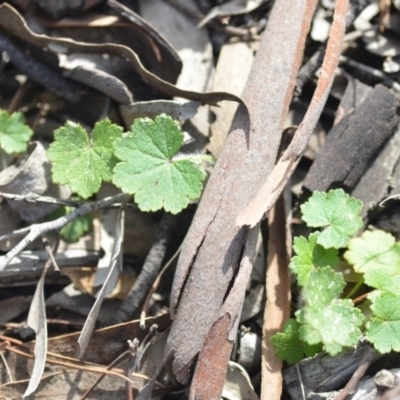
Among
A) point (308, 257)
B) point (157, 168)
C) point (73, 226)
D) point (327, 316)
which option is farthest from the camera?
point (73, 226)

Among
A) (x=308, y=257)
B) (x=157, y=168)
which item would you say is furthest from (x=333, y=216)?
(x=157, y=168)

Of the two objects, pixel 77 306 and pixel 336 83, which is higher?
pixel 336 83

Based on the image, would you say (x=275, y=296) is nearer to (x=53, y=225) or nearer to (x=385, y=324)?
(x=385, y=324)

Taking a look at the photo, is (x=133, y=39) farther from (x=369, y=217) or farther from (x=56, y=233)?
(x=369, y=217)

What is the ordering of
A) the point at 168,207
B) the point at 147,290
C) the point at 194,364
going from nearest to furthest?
the point at 194,364 → the point at 168,207 → the point at 147,290

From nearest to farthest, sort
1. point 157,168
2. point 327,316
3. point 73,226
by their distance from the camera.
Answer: point 327,316 < point 157,168 < point 73,226

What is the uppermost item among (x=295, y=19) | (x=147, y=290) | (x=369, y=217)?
(x=295, y=19)

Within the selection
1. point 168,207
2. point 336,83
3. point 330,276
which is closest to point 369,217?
point 330,276

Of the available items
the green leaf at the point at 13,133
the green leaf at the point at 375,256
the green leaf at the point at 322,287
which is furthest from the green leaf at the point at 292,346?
the green leaf at the point at 13,133
